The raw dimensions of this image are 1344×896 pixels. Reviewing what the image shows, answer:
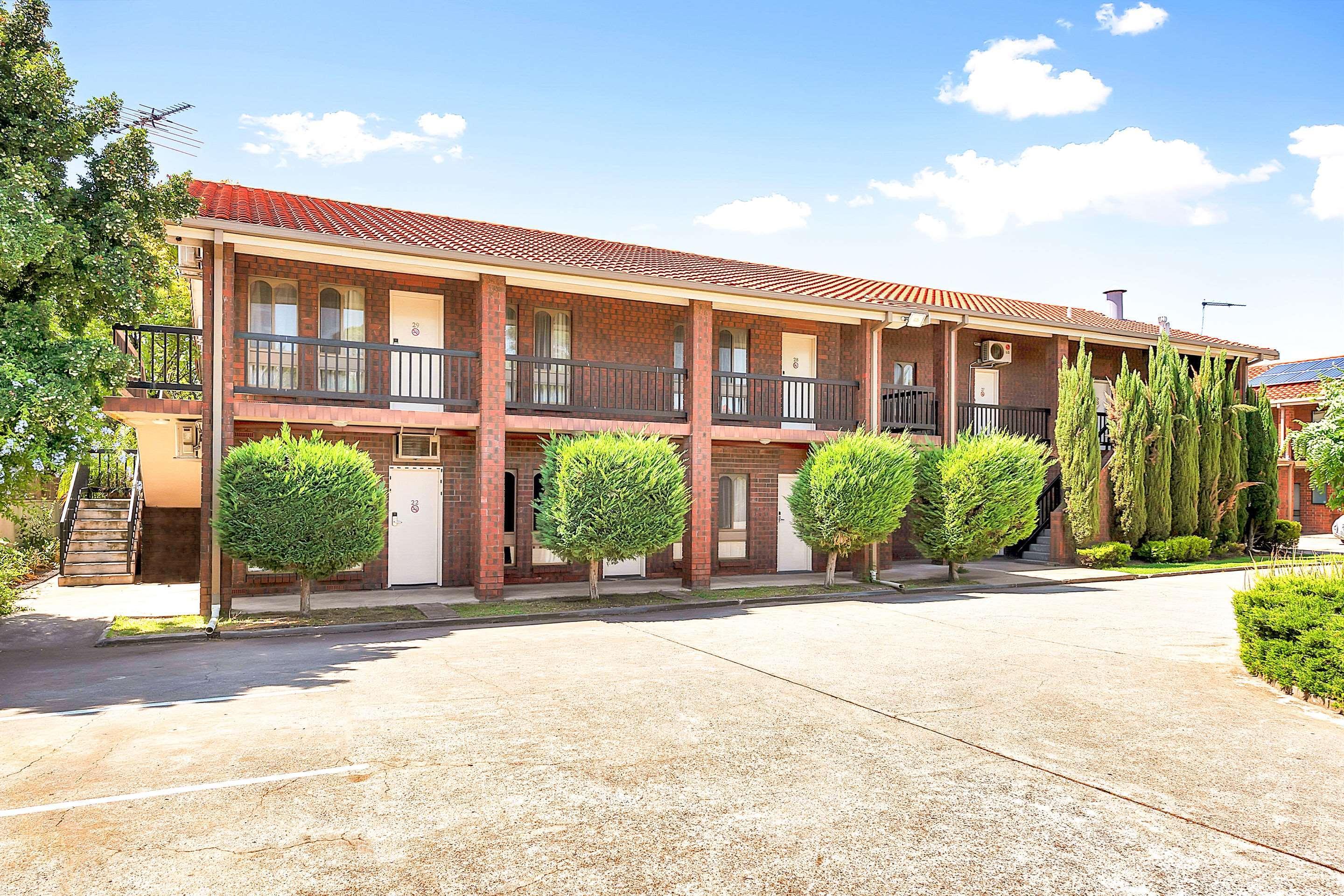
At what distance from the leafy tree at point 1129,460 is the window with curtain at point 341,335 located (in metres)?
15.9

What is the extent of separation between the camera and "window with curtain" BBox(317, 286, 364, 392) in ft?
46.1

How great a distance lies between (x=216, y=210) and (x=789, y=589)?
35.0 feet

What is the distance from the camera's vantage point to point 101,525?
16.8 metres

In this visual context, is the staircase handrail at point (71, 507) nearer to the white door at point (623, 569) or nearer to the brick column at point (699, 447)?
the white door at point (623, 569)

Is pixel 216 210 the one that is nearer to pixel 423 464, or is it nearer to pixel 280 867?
pixel 423 464

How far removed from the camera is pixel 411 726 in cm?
624

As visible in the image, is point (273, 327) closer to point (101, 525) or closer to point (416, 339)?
point (416, 339)

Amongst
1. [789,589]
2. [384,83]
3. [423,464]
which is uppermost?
[384,83]

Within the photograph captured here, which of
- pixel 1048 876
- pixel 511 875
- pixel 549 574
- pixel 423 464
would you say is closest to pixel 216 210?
pixel 423 464

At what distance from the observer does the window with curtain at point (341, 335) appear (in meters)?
14.0

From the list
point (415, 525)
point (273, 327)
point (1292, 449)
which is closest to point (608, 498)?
point (415, 525)

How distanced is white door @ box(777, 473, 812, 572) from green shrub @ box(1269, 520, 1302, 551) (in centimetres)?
1307

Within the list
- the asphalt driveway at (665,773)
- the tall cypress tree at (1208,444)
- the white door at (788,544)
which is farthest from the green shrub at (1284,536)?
the asphalt driveway at (665,773)

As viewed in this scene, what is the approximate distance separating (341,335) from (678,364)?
20.6 ft
